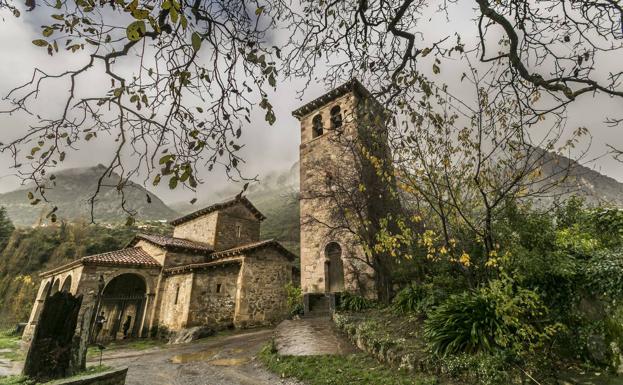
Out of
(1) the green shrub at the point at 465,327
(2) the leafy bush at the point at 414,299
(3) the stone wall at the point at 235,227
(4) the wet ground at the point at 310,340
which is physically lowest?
(4) the wet ground at the point at 310,340

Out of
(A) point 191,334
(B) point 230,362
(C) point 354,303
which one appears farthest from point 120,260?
(C) point 354,303

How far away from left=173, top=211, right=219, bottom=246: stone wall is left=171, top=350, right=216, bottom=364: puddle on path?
10696 millimetres

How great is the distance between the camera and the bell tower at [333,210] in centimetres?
1512

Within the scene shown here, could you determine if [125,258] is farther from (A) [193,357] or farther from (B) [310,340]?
(B) [310,340]

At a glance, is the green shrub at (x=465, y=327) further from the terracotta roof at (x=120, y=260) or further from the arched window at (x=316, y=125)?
the terracotta roof at (x=120, y=260)

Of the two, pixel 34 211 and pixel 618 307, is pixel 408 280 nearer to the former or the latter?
pixel 618 307

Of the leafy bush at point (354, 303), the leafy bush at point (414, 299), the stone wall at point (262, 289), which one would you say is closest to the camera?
the leafy bush at point (414, 299)

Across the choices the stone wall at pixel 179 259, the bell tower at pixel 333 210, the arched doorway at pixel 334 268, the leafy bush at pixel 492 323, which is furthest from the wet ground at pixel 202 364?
the stone wall at pixel 179 259

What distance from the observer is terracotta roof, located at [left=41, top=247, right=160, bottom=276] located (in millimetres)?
16516

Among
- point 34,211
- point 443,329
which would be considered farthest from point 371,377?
point 34,211

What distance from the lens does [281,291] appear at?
18391mm

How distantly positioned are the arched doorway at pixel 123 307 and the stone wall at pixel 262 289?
6291 millimetres

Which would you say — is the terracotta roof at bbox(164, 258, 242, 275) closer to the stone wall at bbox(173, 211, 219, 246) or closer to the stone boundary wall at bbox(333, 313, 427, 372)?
the stone wall at bbox(173, 211, 219, 246)

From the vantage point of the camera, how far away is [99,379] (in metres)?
5.37
